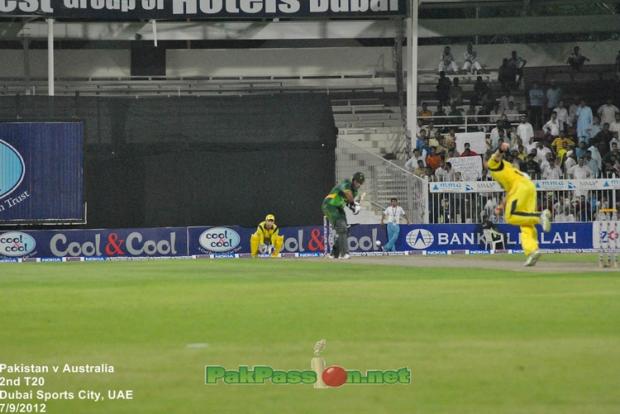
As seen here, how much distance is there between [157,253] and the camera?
3300cm

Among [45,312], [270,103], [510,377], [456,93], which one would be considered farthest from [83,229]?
[510,377]

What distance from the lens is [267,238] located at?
32094mm

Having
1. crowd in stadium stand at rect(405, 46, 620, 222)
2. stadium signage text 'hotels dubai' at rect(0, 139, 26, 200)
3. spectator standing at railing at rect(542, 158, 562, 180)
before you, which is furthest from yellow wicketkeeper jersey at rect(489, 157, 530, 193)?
stadium signage text 'hotels dubai' at rect(0, 139, 26, 200)

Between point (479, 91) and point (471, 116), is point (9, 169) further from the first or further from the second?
point (479, 91)

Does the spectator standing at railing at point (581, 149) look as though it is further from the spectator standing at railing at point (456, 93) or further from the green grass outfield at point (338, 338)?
the green grass outfield at point (338, 338)

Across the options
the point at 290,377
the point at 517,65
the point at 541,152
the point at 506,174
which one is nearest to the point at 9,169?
the point at 506,174

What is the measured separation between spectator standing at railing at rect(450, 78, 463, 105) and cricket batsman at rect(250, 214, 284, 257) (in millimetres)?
11020

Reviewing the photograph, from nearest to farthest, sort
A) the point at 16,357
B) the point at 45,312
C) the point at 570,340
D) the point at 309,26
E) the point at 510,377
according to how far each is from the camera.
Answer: the point at 510,377 < the point at 16,357 < the point at 570,340 < the point at 45,312 < the point at 309,26

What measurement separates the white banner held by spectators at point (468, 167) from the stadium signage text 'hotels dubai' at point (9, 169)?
38.4 ft

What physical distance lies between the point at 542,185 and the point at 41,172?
43.1 feet

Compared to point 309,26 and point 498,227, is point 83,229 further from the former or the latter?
point 309,26

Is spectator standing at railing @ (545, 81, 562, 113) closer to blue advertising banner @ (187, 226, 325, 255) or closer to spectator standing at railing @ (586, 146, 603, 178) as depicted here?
spectator standing at railing @ (586, 146, 603, 178)

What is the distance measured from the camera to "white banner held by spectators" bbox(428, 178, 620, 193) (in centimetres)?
3262

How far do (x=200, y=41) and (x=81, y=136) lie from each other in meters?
14.3
